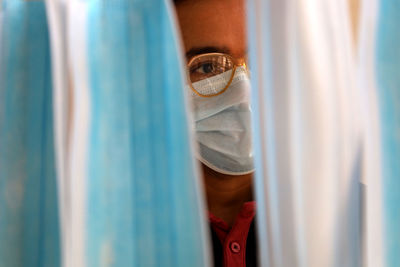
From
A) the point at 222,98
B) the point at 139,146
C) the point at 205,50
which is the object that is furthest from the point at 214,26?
the point at 139,146

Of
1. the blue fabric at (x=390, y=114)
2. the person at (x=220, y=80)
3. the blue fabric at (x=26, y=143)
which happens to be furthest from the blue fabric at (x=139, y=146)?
the person at (x=220, y=80)

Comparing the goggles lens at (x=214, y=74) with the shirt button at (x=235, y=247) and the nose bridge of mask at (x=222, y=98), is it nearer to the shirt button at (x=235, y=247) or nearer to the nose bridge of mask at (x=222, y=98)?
the nose bridge of mask at (x=222, y=98)

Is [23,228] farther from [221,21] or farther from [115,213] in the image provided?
[221,21]

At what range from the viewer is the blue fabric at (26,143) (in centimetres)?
40

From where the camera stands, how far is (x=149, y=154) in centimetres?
40

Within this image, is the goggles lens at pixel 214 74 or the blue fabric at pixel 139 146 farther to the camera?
the goggles lens at pixel 214 74

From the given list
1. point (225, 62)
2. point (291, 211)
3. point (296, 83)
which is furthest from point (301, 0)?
point (225, 62)

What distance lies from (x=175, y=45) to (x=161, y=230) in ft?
0.75

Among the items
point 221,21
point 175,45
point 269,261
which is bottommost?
point 269,261

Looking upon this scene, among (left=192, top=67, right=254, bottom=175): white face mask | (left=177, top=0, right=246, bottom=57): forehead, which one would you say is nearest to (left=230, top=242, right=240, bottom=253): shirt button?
(left=192, top=67, right=254, bottom=175): white face mask

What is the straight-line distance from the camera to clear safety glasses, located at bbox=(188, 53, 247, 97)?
909 mm

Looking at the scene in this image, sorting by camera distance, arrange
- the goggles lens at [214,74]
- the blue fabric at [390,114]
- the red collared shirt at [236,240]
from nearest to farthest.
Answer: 1. the blue fabric at [390,114]
2. the goggles lens at [214,74]
3. the red collared shirt at [236,240]

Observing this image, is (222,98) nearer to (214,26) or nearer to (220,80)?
(220,80)

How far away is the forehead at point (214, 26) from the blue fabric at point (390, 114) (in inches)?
24.5
